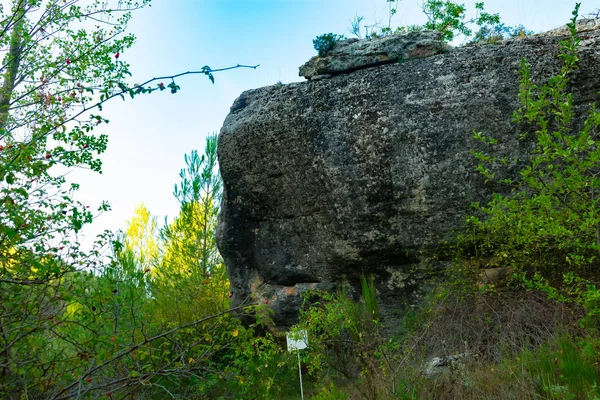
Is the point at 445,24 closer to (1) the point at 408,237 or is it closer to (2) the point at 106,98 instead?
(1) the point at 408,237

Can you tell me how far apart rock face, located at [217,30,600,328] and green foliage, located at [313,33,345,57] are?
0.51 meters

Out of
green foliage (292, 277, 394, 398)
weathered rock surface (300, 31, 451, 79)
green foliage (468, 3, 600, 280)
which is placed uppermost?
weathered rock surface (300, 31, 451, 79)

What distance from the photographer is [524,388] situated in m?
4.72

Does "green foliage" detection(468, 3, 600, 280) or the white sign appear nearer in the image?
"green foliage" detection(468, 3, 600, 280)

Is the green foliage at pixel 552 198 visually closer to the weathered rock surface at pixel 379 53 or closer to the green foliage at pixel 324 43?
the weathered rock surface at pixel 379 53

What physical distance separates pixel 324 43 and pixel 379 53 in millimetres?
1011

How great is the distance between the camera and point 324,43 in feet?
30.8

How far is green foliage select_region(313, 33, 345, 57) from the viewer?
9320 millimetres

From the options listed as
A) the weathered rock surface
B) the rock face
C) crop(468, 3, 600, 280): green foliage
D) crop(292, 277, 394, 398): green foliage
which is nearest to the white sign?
crop(292, 277, 394, 398): green foliage

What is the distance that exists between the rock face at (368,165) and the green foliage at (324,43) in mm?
512

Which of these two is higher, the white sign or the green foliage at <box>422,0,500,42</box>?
the green foliage at <box>422,0,500,42</box>

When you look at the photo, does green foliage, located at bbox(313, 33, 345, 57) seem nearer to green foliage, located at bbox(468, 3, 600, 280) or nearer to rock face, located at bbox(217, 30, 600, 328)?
rock face, located at bbox(217, 30, 600, 328)

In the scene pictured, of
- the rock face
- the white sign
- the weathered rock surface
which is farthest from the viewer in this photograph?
the weathered rock surface

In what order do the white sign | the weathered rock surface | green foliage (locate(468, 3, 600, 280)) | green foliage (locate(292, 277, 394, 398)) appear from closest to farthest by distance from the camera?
green foliage (locate(468, 3, 600, 280)), green foliage (locate(292, 277, 394, 398)), the white sign, the weathered rock surface
